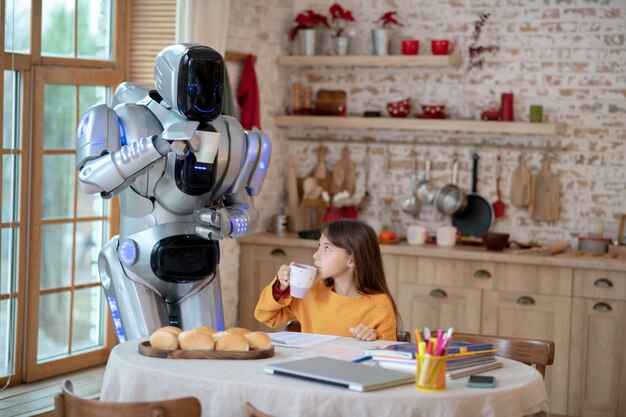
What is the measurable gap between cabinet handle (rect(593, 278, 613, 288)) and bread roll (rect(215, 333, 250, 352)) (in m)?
3.14

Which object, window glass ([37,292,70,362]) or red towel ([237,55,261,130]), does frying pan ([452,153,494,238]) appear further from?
window glass ([37,292,70,362])

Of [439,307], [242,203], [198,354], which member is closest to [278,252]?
[439,307]

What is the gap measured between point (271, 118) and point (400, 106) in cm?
90

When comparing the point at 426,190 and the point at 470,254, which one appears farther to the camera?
the point at 426,190

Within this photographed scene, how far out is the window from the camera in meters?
5.22

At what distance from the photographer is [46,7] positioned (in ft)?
17.5

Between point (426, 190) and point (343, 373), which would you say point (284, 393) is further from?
point (426, 190)

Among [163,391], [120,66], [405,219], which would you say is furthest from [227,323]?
[163,391]

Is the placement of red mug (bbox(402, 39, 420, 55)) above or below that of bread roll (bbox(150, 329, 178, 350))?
above

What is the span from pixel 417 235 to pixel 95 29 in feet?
7.71

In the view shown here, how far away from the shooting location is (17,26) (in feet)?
16.9

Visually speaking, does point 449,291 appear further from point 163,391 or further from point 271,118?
point 163,391

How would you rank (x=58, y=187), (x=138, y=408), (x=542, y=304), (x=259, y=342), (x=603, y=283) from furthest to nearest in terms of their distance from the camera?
1. (x=542, y=304)
2. (x=603, y=283)
3. (x=58, y=187)
4. (x=259, y=342)
5. (x=138, y=408)

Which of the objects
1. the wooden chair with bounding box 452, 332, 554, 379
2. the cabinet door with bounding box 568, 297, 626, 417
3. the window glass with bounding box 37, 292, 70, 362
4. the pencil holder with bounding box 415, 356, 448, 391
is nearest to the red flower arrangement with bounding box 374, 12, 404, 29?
the cabinet door with bounding box 568, 297, 626, 417
